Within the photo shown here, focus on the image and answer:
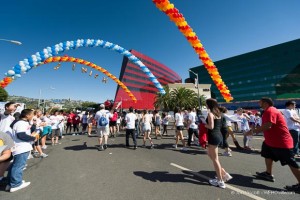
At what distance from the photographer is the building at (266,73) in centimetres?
6325

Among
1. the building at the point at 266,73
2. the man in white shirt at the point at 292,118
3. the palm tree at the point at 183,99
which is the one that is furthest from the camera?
the building at the point at 266,73

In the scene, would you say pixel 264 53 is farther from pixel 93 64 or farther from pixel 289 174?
pixel 289 174

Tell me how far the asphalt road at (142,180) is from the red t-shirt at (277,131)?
911 millimetres

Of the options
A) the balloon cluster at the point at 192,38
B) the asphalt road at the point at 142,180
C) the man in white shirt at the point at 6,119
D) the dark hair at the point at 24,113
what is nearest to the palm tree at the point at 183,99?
the balloon cluster at the point at 192,38

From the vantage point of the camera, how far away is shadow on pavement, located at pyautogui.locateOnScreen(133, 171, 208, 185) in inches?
161

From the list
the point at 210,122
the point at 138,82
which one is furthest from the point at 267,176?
the point at 138,82

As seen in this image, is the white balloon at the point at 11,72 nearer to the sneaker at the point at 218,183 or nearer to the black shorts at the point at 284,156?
the sneaker at the point at 218,183

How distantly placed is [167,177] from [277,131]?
8.63 ft

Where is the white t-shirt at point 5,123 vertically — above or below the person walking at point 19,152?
above

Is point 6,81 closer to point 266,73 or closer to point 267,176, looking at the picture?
point 267,176

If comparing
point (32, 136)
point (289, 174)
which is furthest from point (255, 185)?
point (32, 136)

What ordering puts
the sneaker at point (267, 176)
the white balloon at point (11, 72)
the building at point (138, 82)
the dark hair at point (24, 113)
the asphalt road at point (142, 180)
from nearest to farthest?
the asphalt road at point (142, 180)
the dark hair at point (24, 113)
the sneaker at point (267, 176)
the white balloon at point (11, 72)
the building at point (138, 82)

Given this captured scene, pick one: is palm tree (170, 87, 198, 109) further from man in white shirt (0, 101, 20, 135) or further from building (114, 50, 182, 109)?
man in white shirt (0, 101, 20, 135)

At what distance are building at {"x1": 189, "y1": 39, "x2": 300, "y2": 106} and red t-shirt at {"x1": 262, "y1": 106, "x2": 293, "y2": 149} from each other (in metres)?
72.0
